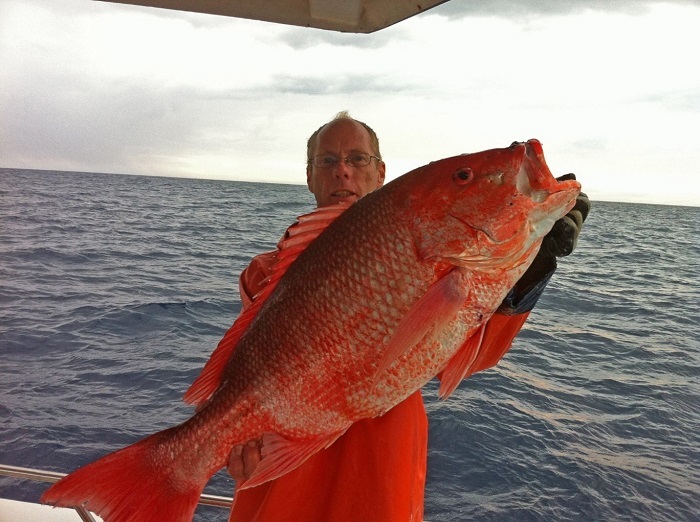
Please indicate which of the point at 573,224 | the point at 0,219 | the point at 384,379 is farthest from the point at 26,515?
the point at 0,219

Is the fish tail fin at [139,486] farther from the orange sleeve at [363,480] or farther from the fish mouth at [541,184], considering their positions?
the fish mouth at [541,184]

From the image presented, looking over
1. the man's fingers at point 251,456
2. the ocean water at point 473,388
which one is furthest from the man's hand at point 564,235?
the ocean water at point 473,388

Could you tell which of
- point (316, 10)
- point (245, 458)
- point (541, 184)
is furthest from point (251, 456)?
point (316, 10)

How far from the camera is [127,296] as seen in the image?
12.5 metres

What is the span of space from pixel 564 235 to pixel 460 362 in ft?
1.75

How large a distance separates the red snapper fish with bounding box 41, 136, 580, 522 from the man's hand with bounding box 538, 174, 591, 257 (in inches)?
9.8

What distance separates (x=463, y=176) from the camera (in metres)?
1.50

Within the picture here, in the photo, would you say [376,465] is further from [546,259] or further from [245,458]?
[546,259]

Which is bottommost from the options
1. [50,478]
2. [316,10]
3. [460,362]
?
[50,478]

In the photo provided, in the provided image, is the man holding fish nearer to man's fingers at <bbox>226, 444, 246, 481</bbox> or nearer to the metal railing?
man's fingers at <bbox>226, 444, 246, 481</bbox>

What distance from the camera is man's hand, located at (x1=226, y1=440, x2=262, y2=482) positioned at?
1.70 m

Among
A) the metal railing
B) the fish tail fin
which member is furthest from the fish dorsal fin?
the metal railing

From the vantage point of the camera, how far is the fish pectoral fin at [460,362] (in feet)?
5.10

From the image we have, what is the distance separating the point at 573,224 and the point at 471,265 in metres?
0.47
